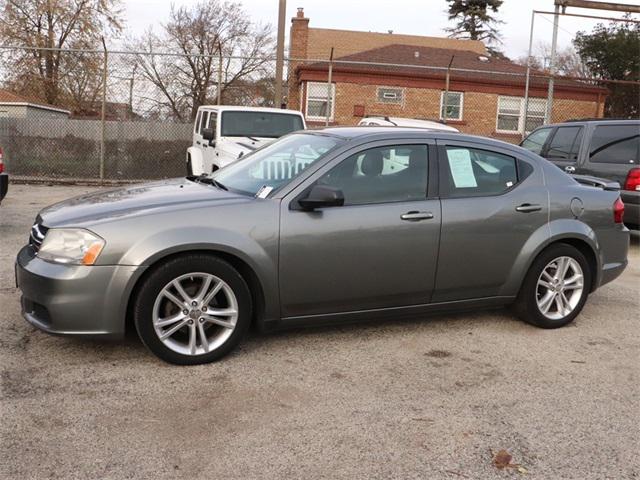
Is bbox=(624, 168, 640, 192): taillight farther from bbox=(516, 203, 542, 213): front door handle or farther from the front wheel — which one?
bbox=(516, 203, 542, 213): front door handle

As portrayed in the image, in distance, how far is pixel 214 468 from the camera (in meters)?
2.97

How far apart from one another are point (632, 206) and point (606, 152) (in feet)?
2.86

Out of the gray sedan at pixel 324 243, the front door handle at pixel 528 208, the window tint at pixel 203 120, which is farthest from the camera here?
the window tint at pixel 203 120

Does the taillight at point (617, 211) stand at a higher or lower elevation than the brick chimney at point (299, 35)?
lower

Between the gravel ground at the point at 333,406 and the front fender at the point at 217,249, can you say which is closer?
the gravel ground at the point at 333,406

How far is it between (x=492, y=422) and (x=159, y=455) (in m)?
1.75

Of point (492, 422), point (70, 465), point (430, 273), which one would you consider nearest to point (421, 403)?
point (492, 422)

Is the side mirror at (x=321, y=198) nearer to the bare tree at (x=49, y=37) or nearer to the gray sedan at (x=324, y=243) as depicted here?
the gray sedan at (x=324, y=243)

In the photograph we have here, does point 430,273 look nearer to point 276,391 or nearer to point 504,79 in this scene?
point 276,391

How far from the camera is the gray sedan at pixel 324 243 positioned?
13.0 feet

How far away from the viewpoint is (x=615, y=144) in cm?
889

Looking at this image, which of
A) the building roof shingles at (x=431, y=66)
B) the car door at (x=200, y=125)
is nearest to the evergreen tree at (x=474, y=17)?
the building roof shingles at (x=431, y=66)

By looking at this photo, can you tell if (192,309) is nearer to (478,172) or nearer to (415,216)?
(415,216)

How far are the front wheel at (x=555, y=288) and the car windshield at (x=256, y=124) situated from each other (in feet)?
21.2
